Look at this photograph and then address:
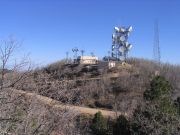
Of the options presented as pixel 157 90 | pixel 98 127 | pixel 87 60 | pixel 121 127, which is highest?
pixel 87 60

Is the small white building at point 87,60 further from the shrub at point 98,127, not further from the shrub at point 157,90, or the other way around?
the shrub at point 157,90

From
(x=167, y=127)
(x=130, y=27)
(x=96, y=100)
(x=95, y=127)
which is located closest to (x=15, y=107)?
(x=167, y=127)

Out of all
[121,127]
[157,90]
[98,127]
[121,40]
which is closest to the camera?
[157,90]

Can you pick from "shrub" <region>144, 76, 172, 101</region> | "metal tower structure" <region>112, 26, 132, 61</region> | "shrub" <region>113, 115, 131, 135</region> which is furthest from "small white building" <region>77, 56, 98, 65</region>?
"shrub" <region>144, 76, 172, 101</region>

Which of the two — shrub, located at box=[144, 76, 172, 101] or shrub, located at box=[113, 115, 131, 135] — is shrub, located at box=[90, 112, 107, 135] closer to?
shrub, located at box=[113, 115, 131, 135]

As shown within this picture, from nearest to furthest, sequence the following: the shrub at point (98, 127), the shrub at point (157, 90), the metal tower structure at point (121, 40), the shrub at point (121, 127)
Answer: the shrub at point (157, 90), the shrub at point (121, 127), the shrub at point (98, 127), the metal tower structure at point (121, 40)

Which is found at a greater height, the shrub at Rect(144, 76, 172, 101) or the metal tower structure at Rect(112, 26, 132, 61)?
the metal tower structure at Rect(112, 26, 132, 61)

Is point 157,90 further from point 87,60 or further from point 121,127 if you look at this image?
point 87,60

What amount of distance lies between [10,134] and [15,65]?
1.51m

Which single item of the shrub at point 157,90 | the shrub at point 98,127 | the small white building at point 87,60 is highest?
the small white building at point 87,60

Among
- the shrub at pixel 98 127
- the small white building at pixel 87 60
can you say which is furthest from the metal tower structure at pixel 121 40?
the shrub at pixel 98 127

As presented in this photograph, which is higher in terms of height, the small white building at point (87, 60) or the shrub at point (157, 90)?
the small white building at point (87, 60)

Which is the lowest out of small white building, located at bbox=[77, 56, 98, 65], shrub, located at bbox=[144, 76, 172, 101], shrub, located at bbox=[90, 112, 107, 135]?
shrub, located at bbox=[90, 112, 107, 135]

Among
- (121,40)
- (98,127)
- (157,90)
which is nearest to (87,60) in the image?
(121,40)
